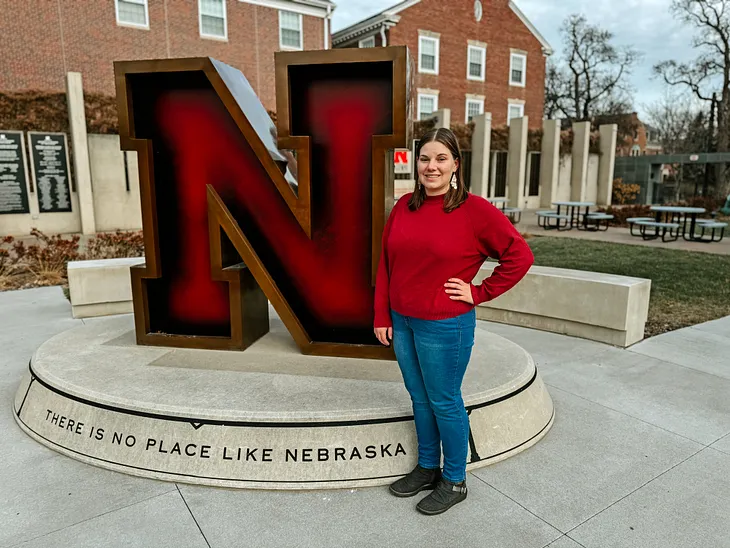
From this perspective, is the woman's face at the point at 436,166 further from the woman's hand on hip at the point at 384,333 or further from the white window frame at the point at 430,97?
the white window frame at the point at 430,97

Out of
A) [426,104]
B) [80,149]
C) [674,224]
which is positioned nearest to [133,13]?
[80,149]

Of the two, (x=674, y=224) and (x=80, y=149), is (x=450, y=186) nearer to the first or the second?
(x=674, y=224)

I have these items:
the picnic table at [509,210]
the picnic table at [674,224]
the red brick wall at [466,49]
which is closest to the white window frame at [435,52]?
the red brick wall at [466,49]

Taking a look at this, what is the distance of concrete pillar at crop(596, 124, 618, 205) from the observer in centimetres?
2834

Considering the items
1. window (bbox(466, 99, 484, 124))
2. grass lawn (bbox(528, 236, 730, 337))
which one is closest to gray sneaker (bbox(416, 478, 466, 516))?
grass lawn (bbox(528, 236, 730, 337))

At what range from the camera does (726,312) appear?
703 centimetres

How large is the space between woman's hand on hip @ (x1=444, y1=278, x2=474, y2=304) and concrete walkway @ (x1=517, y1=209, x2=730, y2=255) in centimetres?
1247

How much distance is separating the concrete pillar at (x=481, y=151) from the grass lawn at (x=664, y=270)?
30.7 feet

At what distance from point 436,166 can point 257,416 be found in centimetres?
175

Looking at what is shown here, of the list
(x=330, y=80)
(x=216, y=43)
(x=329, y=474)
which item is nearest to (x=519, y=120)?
(x=216, y=43)

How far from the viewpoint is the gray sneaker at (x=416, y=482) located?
2.87 m

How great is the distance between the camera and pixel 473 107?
30.5 m

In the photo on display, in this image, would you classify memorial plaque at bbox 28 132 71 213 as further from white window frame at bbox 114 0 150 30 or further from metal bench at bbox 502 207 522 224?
metal bench at bbox 502 207 522 224

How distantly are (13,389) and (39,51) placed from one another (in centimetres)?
1879
